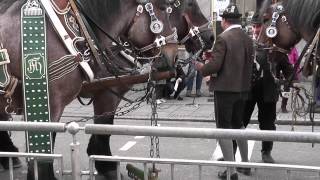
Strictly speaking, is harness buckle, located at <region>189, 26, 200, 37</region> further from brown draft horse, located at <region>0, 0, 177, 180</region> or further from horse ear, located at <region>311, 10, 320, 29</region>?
horse ear, located at <region>311, 10, 320, 29</region>

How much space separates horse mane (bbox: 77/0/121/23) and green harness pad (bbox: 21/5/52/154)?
0.51m

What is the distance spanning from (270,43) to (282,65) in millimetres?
Result: 667

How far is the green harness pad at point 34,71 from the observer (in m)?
4.43

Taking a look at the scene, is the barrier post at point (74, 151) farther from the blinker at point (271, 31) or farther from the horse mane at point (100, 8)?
the blinker at point (271, 31)

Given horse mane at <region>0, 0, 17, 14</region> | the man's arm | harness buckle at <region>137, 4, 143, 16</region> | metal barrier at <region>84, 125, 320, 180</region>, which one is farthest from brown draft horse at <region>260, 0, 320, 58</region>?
horse mane at <region>0, 0, 17, 14</region>

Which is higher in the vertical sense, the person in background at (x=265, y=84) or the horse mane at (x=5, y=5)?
the horse mane at (x=5, y=5)

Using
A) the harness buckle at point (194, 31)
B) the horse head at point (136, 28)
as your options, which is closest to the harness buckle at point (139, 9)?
the horse head at point (136, 28)

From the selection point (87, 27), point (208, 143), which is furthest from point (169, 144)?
point (87, 27)

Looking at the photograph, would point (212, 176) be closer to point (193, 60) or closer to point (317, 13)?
point (317, 13)

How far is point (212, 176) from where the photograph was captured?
15.5 ft

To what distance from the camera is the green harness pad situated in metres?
4.43

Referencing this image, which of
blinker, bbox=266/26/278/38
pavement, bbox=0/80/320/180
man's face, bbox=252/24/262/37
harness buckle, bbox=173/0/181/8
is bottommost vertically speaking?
pavement, bbox=0/80/320/180

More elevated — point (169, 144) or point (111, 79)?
point (111, 79)

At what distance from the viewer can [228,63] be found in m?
5.83
